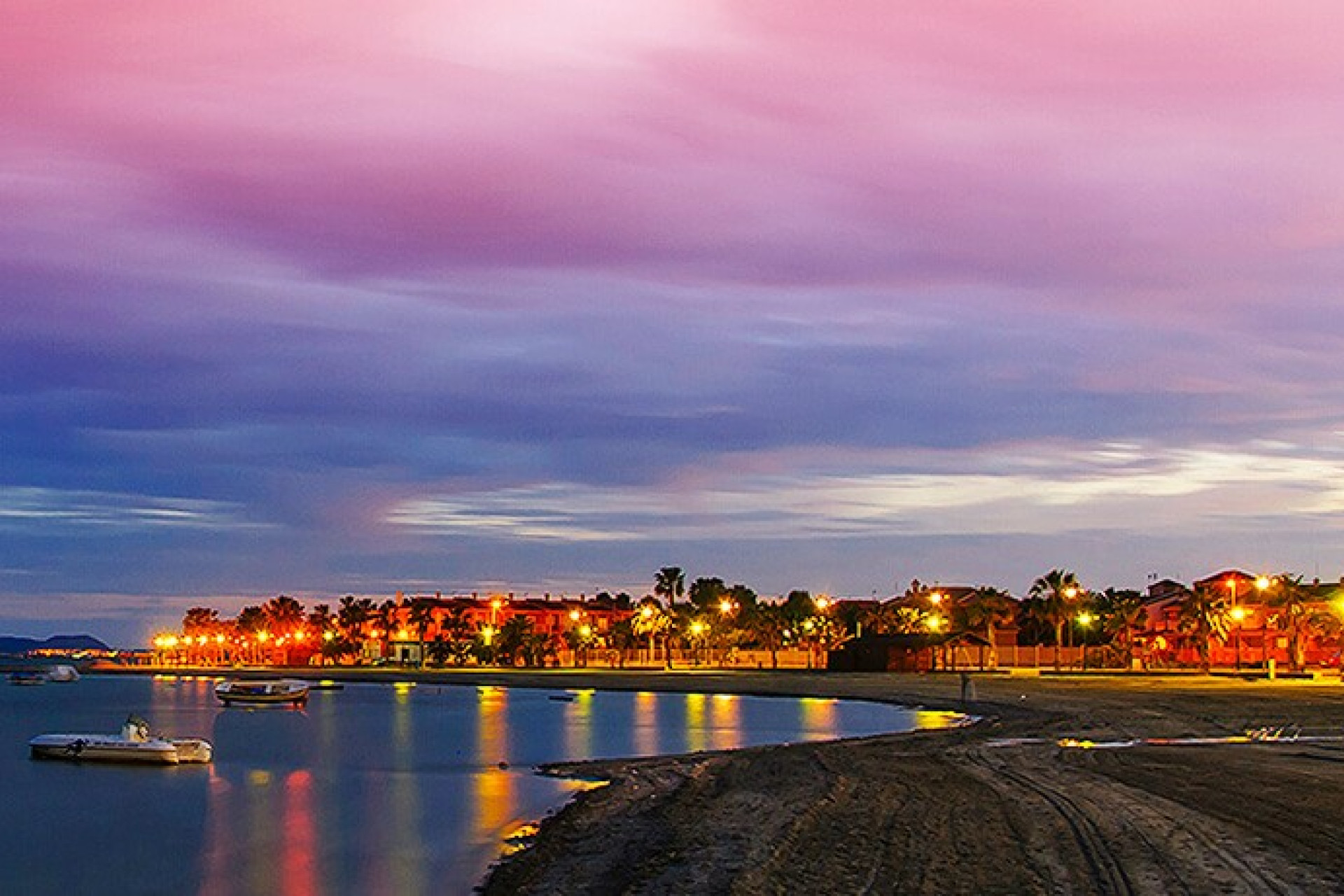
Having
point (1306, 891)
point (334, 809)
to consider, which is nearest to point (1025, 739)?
point (334, 809)

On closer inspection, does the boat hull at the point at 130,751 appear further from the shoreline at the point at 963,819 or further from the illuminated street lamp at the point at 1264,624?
the illuminated street lamp at the point at 1264,624

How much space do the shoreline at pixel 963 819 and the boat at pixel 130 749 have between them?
2257cm

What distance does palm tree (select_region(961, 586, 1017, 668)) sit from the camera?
14812cm

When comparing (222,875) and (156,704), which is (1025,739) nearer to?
(222,875)

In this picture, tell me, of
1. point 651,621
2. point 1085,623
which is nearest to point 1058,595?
point 1085,623

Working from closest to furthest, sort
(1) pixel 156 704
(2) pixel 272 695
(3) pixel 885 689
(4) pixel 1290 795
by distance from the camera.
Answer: (4) pixel 1290 795
(3) pixel 885 689
(2) pixel 272 695
(1) pixel 156 704

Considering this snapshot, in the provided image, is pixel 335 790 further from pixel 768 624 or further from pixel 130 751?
pixel 768 624

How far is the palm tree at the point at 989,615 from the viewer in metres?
148

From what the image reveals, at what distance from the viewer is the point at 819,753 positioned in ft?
163

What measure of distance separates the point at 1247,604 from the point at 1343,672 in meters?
39.2

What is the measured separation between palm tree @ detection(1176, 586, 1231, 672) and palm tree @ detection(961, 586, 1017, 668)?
17379mm

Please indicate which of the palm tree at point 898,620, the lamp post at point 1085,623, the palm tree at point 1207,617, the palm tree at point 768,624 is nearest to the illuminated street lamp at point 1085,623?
the lamp post at point 1085,623

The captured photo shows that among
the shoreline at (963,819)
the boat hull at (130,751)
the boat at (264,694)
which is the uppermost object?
the shoreline at (963,819)

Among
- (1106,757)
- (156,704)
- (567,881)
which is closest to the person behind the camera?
(567,881)
